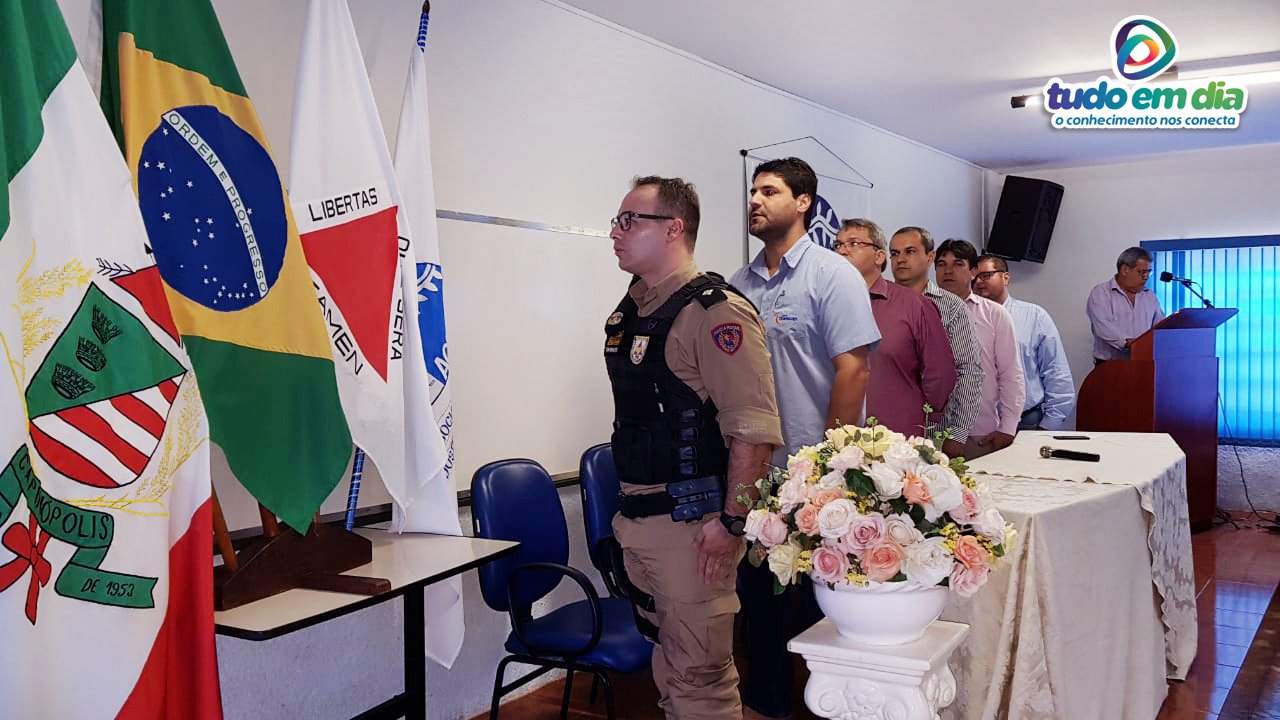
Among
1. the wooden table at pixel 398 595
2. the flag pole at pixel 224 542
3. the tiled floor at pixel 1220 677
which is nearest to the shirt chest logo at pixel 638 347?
the wooden table at pixel 398 595

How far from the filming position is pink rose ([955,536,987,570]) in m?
1.73

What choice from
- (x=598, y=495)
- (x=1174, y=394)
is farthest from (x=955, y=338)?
(x=1174, y=394)

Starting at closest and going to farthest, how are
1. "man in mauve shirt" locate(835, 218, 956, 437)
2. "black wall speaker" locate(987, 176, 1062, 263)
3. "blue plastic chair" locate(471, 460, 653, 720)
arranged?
"blue plastic chair" locate(471, 460, 653, 720), "man in mauve shirt" locate(835, 218, 956, 437), "black wall speaker" locate(987, 176, 1062, 263)

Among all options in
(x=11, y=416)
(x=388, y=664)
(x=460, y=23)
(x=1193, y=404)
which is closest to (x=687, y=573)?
(x=388, y=664)

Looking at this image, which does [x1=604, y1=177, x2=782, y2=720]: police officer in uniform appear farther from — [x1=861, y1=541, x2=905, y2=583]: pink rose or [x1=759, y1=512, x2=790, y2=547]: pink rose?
[x1=861, y1=541, x2=905, y2=583]: pink rose

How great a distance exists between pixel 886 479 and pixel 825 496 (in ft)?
0.37

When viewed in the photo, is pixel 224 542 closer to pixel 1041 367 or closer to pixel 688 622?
pixel 688 622

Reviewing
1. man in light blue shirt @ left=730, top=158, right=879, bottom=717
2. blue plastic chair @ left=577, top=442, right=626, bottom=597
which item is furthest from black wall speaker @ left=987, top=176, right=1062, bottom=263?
blue plastic chair @ left=577, top=442, right=626, bottom=597

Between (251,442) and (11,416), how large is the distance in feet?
1.81

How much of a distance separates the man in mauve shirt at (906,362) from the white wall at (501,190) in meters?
1.17

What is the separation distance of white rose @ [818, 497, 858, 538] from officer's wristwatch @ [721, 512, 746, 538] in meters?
0.76

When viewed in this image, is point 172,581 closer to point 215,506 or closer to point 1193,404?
point 215,506

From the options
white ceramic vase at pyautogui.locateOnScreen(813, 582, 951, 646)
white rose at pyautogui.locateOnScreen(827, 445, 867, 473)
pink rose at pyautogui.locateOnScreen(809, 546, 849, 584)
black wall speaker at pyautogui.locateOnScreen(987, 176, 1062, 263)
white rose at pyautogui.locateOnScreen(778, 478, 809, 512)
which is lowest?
white ceramic vase at pyautogui.locateOnScreen(813, 582, 951, 646)

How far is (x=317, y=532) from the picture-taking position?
2.41m
